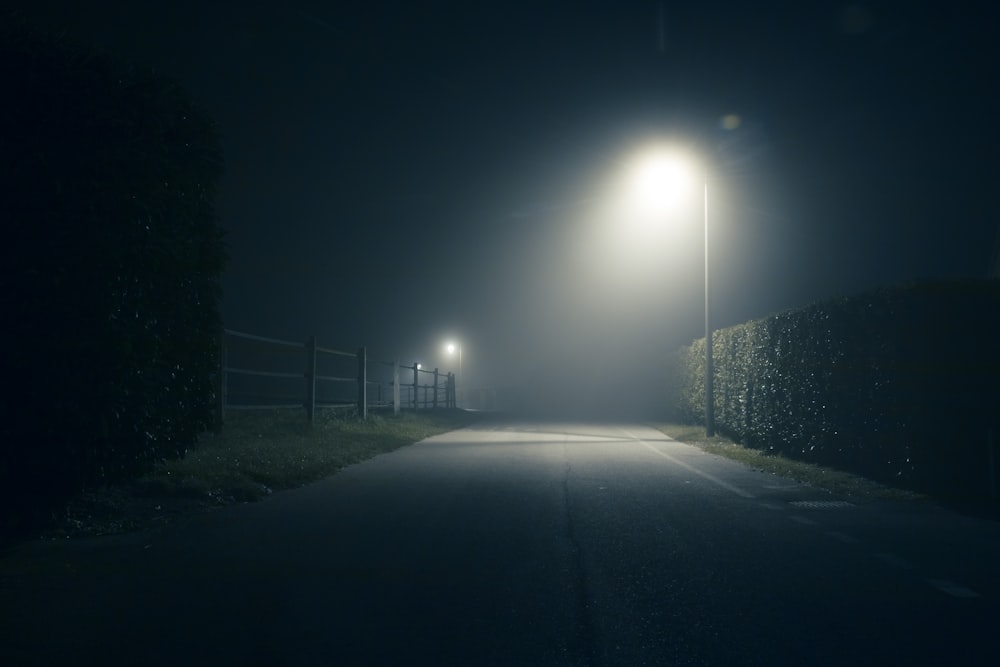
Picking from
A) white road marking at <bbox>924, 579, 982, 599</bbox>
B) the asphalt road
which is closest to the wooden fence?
the asphalt road

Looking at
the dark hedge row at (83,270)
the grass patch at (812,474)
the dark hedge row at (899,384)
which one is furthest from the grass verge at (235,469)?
the dark hedge row at (899,384)

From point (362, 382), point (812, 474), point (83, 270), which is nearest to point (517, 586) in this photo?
point (83, 270)

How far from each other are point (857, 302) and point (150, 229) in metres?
10.3

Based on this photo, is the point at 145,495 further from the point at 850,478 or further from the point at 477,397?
the point at 477,397

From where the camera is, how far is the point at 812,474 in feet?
42.4

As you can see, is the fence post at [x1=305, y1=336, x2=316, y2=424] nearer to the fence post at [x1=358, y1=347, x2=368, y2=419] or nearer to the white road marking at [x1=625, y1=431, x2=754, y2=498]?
the fence post at [x1=358, y1=347, x2=368, y2=419]

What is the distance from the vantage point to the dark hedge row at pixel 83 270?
6930mm

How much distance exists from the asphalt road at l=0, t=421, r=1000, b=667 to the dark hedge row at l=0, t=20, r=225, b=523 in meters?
0.79

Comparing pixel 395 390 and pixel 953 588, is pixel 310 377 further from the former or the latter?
pixel 953 588

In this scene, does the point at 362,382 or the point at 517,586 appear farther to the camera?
the point at 362,382

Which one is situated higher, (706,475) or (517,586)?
(706,475)

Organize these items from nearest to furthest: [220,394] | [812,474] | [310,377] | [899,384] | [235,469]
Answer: [235,469]
[899,384]
[812,474]
[220,394]
[310,377]

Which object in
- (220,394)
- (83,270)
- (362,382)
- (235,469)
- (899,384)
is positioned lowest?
(235,469)

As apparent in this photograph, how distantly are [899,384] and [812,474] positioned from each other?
81.5 inches
